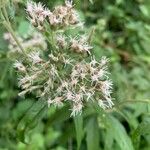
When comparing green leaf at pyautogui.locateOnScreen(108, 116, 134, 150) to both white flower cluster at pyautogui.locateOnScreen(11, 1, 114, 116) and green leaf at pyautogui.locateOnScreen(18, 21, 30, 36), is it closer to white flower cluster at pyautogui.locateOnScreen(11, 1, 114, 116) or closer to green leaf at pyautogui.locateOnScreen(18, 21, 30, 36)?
white flower cluster at pyautogui.locateOnScreen(11, 1, 114, 116)

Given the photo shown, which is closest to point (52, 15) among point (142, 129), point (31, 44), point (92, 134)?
point (142, 129)

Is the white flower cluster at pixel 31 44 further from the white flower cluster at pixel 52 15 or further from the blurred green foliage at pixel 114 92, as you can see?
the white flower cluster at pixel 52 15

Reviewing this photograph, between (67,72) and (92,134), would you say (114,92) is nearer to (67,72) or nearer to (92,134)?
(92,134)

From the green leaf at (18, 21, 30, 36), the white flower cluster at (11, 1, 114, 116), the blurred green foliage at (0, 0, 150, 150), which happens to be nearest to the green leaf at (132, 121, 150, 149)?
the blurred green foliage at (0, 0, 150, 150)

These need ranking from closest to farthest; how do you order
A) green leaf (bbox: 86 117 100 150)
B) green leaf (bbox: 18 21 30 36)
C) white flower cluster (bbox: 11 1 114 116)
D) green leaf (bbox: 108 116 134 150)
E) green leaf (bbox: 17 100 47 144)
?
1. white flower cluster (bbox: 11 1 114 116)
2. green leaf (bbox: 17 100 47 144)
3. green leaf (bbox: 108 116 134 150)
4. green leaf (bbox: 86 117 100 150)
5. green leaf (bbox: 18 21 30 36)

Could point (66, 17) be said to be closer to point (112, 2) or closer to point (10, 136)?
point (10, 136)

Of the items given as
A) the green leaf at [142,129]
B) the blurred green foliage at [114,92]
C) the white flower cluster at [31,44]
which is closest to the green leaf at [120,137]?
the blurred green foliage at [114,92]

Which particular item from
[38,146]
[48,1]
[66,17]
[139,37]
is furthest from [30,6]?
[139,37]
